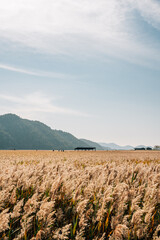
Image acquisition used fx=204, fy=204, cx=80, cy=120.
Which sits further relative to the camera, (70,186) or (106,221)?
(70,186)

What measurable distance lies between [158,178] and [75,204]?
7.50 feet

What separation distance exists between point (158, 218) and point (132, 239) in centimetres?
88

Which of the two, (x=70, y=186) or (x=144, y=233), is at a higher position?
(x=70, y=186)

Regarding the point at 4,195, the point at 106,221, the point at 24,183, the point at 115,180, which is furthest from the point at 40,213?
the point at 115,180

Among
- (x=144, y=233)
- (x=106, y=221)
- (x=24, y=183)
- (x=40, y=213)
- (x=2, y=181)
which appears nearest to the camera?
(x=40, y=213)

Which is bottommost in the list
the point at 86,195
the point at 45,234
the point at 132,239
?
the point at 132,239

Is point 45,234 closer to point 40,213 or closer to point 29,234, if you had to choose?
point 40,213

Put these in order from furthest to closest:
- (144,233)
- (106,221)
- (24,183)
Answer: (24,183)
(106,221)
(144,233)

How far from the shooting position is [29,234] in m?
2.57

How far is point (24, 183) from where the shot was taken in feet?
12.1

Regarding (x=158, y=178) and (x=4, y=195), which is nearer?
(x=4, y=195)

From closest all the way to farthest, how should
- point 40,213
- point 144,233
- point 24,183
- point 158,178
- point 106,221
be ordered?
point 40,213 → point 144,233 → point 106,221 → point 24,183 → point 158,178

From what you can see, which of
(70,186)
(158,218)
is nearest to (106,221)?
(70,186)

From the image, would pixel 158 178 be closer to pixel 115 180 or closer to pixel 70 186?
pixel 115 180
